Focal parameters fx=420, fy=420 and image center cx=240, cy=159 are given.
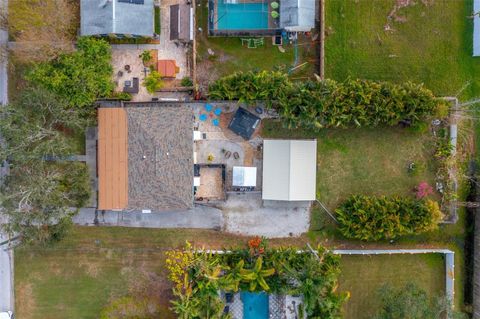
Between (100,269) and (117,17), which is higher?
(117,17)

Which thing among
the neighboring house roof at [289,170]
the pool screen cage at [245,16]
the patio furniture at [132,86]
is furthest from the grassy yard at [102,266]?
the pool screen cage at [245,16]

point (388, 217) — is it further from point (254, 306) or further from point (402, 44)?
point (402, 44)

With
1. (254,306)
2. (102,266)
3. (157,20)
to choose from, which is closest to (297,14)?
(157,20)

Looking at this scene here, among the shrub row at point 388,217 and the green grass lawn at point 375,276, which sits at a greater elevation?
the shrub row at point 388,217

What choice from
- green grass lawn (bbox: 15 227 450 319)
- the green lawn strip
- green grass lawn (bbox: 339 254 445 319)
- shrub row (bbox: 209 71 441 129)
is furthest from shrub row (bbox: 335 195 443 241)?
the green lawn strip

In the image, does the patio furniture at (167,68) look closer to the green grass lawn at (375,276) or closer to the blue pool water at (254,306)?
the blue pool water at (254,306)

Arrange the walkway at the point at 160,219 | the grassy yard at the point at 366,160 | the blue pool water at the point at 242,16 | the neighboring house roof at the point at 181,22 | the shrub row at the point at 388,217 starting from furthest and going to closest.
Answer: the walkway at the point at 160,219 < the grassy yard at the point at 366,160 < the neighboring house roof at the point at 181,22 < the blue pool water at the point at 242,16 < the shrub row at the point at 388,217

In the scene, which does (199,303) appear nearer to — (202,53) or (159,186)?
(159,186)
